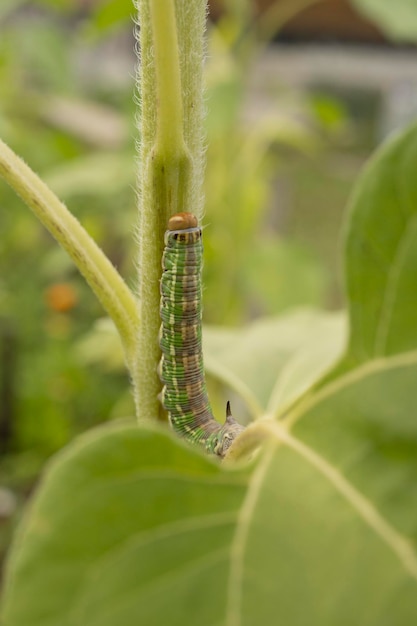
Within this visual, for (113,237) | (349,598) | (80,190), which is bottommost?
(349,598)

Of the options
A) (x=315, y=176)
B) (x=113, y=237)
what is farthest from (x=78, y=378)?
(x=315, y=176)

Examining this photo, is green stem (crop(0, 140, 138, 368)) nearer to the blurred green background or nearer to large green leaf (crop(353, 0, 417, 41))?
the blurred green background

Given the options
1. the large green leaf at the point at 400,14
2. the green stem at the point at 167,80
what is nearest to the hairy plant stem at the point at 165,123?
the green stem at the point at 167,80

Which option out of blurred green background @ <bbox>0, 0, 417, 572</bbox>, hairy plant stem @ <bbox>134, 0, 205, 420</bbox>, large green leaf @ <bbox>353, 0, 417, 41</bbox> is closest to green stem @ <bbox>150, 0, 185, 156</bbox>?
hairy plant stem @ <bbox>134, 0, 205, 420</bbox>

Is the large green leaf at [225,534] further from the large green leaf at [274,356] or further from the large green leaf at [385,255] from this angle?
the large green leaf at [274,356]

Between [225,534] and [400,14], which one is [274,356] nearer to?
[225,534]

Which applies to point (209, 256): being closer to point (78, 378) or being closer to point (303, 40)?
point (78, 378)
